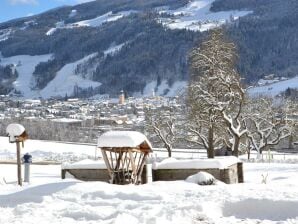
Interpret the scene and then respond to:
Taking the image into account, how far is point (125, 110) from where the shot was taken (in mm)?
183750

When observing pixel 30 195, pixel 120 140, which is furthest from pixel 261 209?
pixel 120 140

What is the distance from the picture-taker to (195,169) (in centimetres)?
1750

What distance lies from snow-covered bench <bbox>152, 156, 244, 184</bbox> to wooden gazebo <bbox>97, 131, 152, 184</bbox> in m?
0.82

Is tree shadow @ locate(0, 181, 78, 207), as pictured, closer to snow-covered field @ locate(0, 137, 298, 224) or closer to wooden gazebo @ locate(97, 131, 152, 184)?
snow-covered field @ locate(0, 137, 298, 224)

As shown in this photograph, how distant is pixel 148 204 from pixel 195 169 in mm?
6694

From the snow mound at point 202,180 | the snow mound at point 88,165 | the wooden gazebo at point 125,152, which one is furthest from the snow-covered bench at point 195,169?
the snow mound at point 202,180

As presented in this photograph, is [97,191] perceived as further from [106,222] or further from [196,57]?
[196,57]

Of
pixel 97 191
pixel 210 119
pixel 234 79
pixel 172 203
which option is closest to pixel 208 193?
pixel 172 203

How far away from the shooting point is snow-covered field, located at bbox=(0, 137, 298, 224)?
33.1 feet

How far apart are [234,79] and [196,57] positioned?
7.92 ft

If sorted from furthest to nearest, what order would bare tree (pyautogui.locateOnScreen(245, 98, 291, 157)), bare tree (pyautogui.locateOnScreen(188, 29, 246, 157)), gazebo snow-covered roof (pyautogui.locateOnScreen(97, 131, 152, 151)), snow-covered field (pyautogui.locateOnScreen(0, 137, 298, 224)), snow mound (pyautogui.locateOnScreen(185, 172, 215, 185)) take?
1. bare tree (pyautogui.locateOnScreen(245, 98, 291, 157))
2. bare tree (pyautogui.locateOnScreen(188, 29, 246, 157))
3. gazebo snow-covered roof (pyautogui.locateOnScreen(97, 131, 152, 151))
4. snow mound (pyautogui.locateOnScreen(185, 172, 215, 185))
5. snow-covered field (pyautogui.locateOnScreen(0, 137, 298, 224))

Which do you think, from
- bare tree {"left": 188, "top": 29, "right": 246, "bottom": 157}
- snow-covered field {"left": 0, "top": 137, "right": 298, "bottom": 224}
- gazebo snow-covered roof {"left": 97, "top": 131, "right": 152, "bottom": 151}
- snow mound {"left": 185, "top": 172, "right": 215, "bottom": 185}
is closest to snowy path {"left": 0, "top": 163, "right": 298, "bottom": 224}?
snow-covered field {"left": 0, "top": 137, "right": 298, "bottom": 224}

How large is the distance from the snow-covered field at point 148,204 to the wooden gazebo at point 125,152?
273 centimetres

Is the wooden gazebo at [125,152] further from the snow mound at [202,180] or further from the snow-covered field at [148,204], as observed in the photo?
the snow-covered field at [148,204]
